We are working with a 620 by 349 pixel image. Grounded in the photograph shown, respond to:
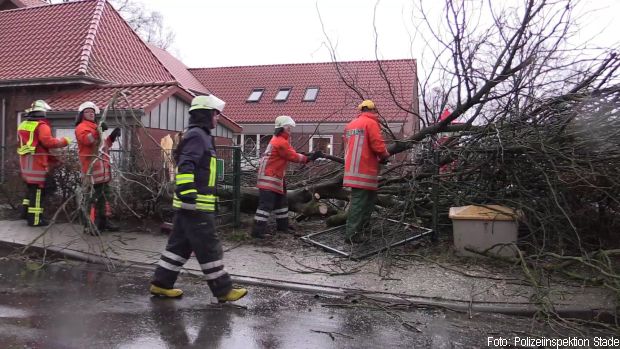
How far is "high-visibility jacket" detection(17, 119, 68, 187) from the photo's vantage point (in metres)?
7.05

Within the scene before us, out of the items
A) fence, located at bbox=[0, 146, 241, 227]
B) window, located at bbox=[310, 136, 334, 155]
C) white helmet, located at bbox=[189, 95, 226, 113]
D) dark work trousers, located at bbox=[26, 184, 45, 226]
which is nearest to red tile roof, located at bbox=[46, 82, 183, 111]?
fence, located at bbox=[0, 146, 241, 227]

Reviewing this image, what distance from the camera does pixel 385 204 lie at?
6.92m

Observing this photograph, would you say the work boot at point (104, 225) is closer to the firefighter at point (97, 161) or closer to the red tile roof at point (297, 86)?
the firefighter at point (97, 161)

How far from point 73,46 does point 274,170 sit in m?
8.85

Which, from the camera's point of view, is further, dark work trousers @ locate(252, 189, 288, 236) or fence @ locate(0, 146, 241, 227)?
fence @ locate(0, 146, 241, 227)

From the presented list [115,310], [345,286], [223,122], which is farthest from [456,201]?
[223,122]

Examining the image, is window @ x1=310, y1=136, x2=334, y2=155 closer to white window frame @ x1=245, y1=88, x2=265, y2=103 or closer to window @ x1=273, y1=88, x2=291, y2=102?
window @ x1=273, y1=88, x2=291, y2=102

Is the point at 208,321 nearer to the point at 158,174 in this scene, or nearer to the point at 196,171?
the point at 196,171

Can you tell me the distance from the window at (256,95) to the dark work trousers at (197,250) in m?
19.8

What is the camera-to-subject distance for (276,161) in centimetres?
669

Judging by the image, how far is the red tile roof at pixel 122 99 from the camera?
399 inches

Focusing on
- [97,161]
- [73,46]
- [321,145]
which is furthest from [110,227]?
[321,145]

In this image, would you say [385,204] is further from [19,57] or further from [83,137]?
[19,57]

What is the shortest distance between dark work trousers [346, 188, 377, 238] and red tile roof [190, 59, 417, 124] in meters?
13.4
